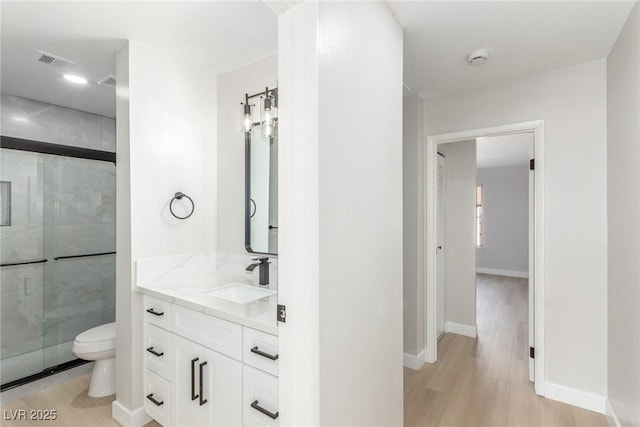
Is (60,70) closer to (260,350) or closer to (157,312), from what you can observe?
(157,312)

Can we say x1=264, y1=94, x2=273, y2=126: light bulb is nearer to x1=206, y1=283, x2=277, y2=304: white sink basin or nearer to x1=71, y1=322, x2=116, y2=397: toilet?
x1=206, y1=283, x2=277, y2=304: white sink basin

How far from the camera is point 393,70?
1639mm

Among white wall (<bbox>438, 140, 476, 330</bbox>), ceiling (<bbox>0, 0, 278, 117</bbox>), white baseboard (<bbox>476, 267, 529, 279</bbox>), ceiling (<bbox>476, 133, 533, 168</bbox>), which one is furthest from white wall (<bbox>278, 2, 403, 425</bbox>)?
white baseboard (<bbox>476, 267, 529, 279</bbox>)

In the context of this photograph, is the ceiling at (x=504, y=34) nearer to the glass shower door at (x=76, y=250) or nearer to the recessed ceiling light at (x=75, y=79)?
the recessed ceiling light at (x=75, y=79)

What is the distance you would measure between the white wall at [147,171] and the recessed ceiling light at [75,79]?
2.20ft

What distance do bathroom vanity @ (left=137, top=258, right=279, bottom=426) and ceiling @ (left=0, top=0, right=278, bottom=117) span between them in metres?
1.50

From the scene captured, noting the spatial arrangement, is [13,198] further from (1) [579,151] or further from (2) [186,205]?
(1) [579,151]

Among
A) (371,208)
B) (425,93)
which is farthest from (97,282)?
(425,93)

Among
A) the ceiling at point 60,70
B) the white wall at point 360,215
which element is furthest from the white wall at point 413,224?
the ceiling at point 60,70

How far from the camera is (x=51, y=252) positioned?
2756mm

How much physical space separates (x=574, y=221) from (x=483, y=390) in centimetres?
142

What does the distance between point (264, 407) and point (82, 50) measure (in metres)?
2.44

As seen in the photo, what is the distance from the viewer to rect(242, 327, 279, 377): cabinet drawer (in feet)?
4.51

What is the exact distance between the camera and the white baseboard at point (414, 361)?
2725 mm
